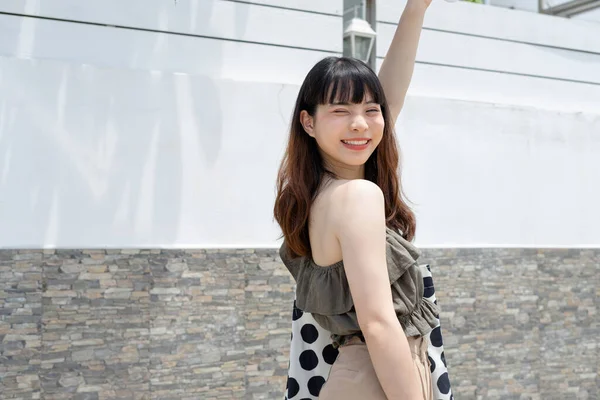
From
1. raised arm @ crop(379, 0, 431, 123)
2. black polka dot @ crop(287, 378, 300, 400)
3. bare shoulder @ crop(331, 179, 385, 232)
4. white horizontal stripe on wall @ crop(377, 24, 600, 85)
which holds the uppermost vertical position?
white horizontal stripe on wall @ crop(377, 24, 600, 85)

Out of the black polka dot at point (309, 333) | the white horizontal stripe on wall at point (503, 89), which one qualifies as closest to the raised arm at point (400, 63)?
the black polka dot at point (309, 333)

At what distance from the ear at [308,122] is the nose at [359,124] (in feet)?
0.39

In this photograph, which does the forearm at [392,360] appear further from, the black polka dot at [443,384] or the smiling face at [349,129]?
the smiling face at [349,129]

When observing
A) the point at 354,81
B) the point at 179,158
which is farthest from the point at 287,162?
the point at 179,158

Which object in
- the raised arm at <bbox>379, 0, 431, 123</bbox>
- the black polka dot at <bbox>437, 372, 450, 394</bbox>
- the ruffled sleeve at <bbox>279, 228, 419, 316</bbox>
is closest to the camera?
the ruffled sleeve at <bbox>279, 228, 419, 316</bbox>

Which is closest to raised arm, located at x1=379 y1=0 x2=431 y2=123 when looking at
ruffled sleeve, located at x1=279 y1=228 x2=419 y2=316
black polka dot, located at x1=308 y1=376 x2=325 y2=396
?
ruffled sleeve, located at x1=279 y1=228 x2=419 y2=316

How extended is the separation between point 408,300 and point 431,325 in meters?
0.10

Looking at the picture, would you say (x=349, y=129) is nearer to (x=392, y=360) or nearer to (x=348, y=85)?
(x=348, y=85)

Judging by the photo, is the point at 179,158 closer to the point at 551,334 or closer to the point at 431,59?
the point at 431,59

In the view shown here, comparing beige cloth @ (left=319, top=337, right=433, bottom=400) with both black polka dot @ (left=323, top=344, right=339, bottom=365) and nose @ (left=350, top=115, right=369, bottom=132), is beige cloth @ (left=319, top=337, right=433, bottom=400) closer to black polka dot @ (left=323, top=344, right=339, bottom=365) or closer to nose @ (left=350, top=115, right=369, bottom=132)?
black polka dot @ (left=323, top=344, right=339, bottom=365)

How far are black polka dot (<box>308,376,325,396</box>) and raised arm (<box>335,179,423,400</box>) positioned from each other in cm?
34

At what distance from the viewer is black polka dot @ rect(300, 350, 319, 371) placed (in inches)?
74.3

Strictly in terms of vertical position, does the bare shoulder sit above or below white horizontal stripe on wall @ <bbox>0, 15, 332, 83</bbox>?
below

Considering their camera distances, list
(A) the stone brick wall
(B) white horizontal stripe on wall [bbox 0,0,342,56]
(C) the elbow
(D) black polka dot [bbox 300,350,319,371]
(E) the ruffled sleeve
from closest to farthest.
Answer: (C) the elbow → (E) the ruffled sleeve → (D) black polka dot [bbox 300,350,319,371] → (A) the stone brick wall → (B) white horizontal stripe on wall [bbox 0,0,342,56]
